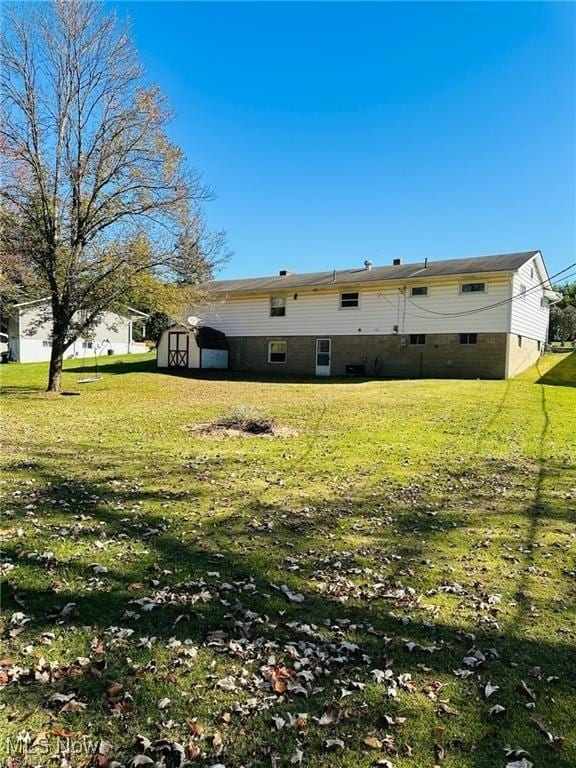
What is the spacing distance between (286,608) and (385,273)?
24375 millimetres

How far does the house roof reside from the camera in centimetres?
2283

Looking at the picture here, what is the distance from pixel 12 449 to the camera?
326 inches

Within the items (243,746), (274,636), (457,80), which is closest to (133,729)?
(243,746)

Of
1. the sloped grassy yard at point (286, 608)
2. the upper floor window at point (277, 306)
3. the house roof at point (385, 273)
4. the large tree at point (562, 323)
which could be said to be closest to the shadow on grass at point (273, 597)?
the sloped grassy yard at point (286, 608)

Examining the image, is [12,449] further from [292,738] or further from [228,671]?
[292,738]

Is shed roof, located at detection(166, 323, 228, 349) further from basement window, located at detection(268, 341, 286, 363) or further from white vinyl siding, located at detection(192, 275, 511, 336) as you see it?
basement window, located at detection(268, 341, 286, 363)

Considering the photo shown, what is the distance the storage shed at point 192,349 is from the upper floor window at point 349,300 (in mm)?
8004

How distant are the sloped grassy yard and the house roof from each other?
16.5 meters

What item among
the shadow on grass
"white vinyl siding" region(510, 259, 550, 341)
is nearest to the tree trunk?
the shadow on grass

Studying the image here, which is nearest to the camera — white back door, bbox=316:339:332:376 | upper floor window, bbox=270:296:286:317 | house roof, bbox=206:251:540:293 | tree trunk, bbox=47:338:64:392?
tree trunk, bbox=47:338:64:392

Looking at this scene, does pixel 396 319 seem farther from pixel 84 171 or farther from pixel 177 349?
pixel 84 171

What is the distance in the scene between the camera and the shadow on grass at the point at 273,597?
2625 mm

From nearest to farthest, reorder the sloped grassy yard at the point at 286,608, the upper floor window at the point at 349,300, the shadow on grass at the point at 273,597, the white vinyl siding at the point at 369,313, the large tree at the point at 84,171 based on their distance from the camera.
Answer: the sloped grassy yard at the point at 286,608 < the shadow on grass at the point at 273,597 < the large tree at the point at 84,171 < the white vinyl siding at the point at 369,313 < the upper floor window at the point at 349,300

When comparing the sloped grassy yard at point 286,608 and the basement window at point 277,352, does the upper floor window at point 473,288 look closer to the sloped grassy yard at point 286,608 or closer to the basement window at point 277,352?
the basement window at point 277,352
